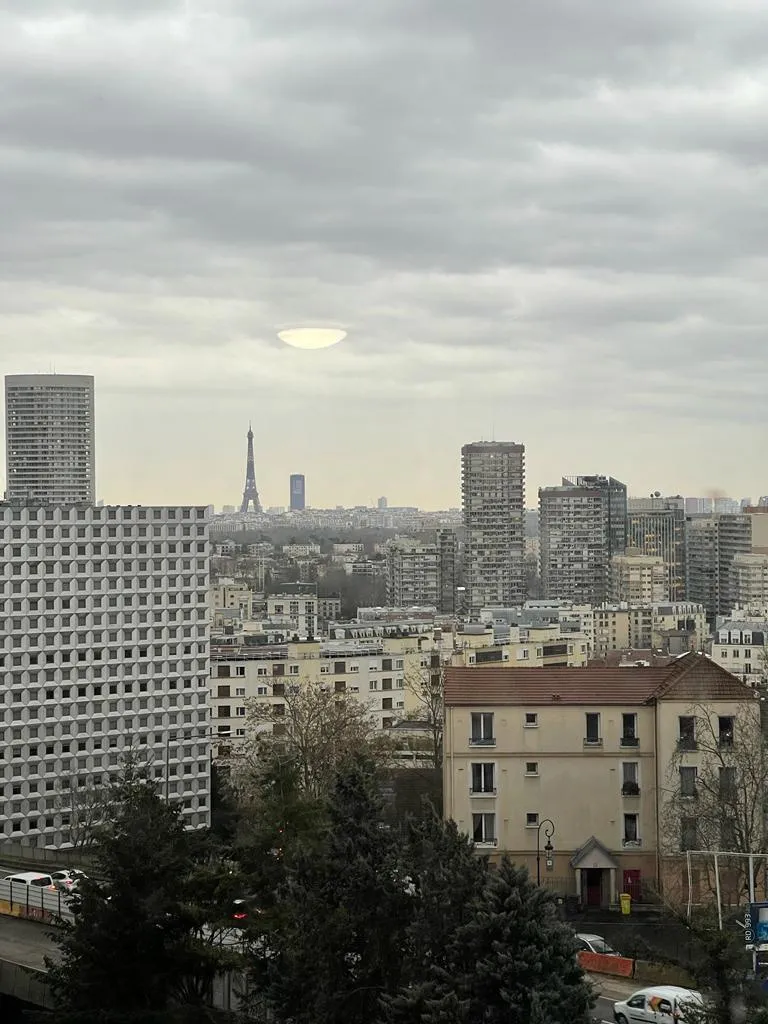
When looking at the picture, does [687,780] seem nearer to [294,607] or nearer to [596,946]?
[596,946]

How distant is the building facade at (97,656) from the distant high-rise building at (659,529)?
435 ft

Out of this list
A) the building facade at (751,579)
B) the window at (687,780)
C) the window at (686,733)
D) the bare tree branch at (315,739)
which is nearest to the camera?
the window at (687,780)

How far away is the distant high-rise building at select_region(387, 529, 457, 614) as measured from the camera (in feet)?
539

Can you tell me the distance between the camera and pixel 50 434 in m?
182

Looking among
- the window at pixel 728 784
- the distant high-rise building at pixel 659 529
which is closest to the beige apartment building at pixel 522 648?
the window at pixel 728 784

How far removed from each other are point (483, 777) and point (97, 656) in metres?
27.0

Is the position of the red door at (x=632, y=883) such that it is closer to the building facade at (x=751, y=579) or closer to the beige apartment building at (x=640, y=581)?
the building facade at (x=751, y=579)

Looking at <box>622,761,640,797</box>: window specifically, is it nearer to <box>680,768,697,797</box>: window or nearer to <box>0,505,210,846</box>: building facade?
<box>680,768,697,797</box>: window

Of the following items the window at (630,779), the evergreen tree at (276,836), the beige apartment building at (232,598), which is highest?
the beige apartment building at (232,598)

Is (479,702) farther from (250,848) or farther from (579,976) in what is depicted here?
(579,976)

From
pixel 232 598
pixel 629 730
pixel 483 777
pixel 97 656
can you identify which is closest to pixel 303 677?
pixel 97 656

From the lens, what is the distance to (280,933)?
17.0m

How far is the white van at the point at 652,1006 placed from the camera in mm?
16844

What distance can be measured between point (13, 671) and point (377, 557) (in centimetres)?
14516
